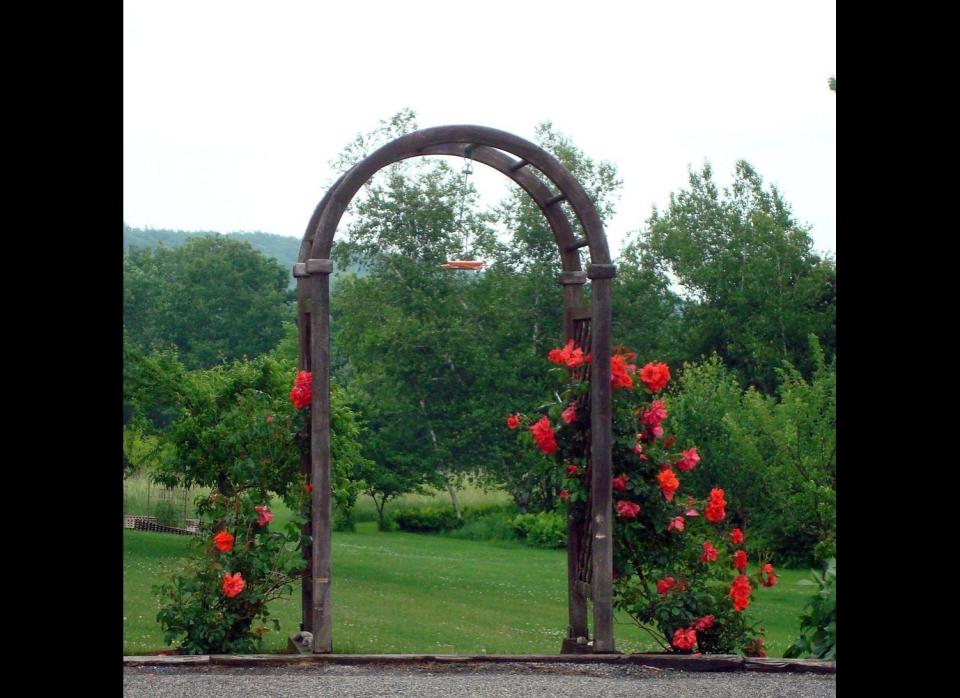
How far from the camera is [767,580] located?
5543mm

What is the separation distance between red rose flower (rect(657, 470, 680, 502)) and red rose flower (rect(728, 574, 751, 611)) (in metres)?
0.53

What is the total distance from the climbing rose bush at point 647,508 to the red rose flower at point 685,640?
0.48ft

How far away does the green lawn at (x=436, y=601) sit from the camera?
8.14 m

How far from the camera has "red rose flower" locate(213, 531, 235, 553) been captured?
17.1ft

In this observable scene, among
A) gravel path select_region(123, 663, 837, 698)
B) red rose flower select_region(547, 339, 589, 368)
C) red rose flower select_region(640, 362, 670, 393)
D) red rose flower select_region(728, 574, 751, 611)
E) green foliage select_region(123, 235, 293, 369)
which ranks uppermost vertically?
green foliage select_region(123, 235, 293, 369)

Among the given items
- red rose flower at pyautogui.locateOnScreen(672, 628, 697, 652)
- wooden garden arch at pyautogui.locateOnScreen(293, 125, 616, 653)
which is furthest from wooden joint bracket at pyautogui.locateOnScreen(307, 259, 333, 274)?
red rose flower at pyautogui.locateOnScreen(672, 628, 697, 652)

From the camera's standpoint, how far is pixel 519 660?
16.0 ft

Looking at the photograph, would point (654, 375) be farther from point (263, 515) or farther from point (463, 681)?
point (263, 515)

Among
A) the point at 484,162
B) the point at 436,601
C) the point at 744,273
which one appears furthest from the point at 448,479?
the point at 484,162

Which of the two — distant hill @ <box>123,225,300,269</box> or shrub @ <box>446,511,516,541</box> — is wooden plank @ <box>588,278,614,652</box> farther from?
distant hill @ <box>123,225,300,269</box>

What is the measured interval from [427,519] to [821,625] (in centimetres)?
1669
